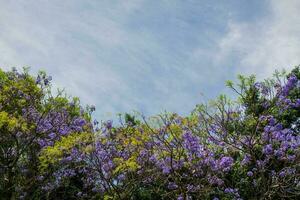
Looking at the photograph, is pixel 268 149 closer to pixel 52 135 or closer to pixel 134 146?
pixel 134 146

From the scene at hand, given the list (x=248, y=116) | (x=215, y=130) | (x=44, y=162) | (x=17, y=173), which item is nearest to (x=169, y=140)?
(x=215, y=130)

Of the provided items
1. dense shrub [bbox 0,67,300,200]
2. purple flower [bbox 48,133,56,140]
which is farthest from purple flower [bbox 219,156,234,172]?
purple flower [bbox 48,133,56,140]

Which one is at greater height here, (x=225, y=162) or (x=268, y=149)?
(x=268, y=149)

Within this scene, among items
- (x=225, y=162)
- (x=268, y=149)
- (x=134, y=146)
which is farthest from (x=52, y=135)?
(x=268, y=149)

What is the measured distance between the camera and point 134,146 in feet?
43.5

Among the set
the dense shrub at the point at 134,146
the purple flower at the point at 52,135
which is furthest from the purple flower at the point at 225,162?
the purple flower at the point at 52,135

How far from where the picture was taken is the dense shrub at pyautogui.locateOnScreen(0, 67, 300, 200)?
1248 cm

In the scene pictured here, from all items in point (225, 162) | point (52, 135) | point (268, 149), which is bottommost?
point (225, 162)

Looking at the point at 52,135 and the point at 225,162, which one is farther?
the point at 52,135

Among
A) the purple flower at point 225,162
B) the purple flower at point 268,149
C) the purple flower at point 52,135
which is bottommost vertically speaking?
the purple flower at point 225,162

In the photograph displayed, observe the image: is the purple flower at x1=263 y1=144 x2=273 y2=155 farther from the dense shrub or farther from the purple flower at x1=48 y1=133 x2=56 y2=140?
the purple flower at x1=48 y1=133 x2=56 y2=140

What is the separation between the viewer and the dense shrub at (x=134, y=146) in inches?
492

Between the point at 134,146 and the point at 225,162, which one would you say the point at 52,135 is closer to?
the point at 134,146

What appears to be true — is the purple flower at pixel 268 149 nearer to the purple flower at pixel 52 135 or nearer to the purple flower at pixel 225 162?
the purple flower at pixel 225 162
